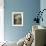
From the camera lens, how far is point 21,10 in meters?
5.11

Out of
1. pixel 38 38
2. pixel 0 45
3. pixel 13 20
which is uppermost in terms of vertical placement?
pixel 13 20

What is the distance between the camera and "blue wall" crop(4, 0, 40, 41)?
16.8 ft

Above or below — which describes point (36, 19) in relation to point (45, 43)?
above

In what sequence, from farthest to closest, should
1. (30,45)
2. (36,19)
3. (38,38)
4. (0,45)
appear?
(36,19) < (0,45) < (30,45) < (38,38)

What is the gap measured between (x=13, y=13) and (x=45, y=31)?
112 inches

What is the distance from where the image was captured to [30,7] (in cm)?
512

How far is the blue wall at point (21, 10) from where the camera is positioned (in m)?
5.11

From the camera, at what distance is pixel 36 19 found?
199 inches

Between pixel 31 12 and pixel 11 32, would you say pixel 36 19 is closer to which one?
pixel 31 12

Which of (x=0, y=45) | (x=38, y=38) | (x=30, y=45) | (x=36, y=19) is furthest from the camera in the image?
(x=36, y=19)

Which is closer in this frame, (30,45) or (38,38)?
(38,38)

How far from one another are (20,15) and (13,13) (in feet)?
0.93

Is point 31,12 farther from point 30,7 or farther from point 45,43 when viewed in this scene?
point 45,43

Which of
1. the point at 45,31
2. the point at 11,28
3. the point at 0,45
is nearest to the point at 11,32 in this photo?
the point at 11,28
